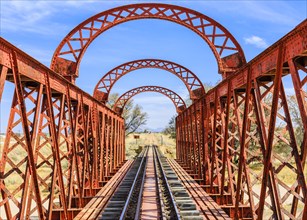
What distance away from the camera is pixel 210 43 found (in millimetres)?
12898

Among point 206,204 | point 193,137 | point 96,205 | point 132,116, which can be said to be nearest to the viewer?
point 206,204

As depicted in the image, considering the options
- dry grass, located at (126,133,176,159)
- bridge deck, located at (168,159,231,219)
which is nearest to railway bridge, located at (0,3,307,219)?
bridge deck, located at (168,159,231,219)

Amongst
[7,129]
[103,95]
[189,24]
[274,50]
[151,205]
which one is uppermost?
[189,24]

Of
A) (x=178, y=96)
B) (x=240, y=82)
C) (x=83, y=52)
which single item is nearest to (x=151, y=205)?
(x=240, y=82)

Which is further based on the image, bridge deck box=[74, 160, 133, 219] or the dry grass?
the dry grass

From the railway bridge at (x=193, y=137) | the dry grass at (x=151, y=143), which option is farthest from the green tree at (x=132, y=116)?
the railway bridge at (x=193, y=137)

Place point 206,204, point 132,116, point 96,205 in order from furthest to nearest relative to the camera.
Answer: point 132,116, point 96,205, point 206,204

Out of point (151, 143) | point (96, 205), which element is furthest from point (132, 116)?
point (96, 205)

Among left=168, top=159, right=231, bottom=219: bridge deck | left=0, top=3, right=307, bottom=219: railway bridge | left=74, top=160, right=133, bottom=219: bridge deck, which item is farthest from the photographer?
left=74, top=160, right=133, bottom=219: bridge deck

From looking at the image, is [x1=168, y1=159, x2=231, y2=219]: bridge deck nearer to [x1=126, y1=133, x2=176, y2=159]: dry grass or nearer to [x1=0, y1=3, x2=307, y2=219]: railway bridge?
[x1=0, y1=3, x2=307, y2=219]: railway bridge

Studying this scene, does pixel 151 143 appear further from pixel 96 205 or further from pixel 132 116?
pixel 96 205

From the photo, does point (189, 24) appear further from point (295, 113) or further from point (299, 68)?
point (295, 113)

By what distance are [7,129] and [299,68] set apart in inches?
201

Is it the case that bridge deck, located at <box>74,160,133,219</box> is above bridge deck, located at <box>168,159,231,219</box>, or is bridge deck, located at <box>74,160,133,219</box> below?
below
